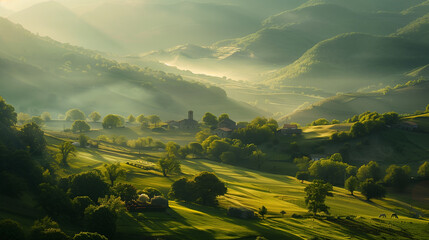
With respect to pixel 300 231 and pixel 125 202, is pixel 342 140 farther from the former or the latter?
pixel 125 202

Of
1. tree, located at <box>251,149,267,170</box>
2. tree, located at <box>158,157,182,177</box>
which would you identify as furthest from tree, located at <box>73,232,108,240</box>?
tree, located at <box>251,149,267,170</box>

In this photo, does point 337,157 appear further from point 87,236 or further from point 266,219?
point 87,236

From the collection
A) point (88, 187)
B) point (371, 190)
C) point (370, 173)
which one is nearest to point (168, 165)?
point (88, 187)

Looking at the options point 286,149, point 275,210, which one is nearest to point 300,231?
point 275,210

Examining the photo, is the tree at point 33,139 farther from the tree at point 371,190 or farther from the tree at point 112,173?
the tree at point 371,190

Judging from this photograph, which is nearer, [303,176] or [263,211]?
[263,211]

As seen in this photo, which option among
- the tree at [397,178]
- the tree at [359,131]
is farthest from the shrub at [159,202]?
the tree at [359,131]
